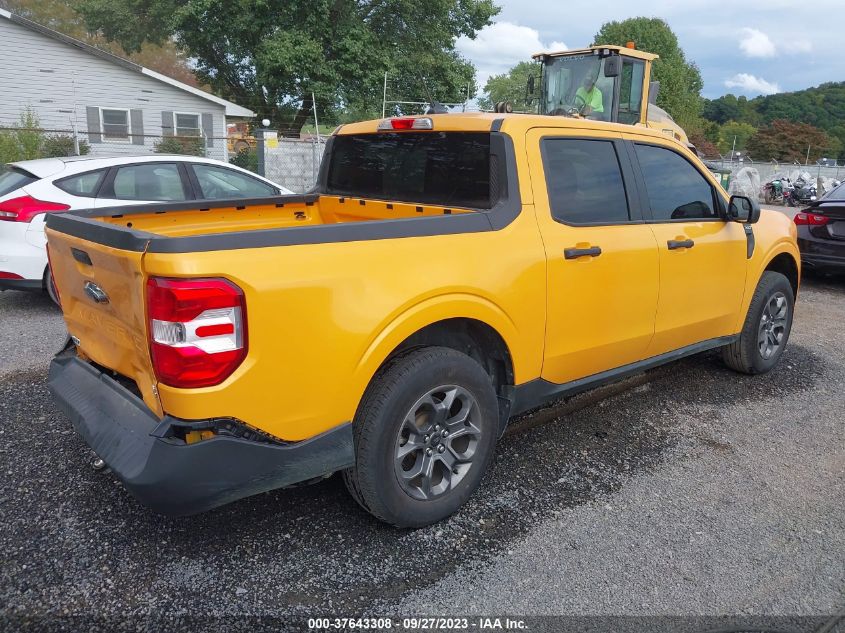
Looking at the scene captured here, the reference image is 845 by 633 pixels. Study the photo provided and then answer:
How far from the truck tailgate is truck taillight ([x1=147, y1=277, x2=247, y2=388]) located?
0.10 meters

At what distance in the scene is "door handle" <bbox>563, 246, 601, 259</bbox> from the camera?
3.31 meters

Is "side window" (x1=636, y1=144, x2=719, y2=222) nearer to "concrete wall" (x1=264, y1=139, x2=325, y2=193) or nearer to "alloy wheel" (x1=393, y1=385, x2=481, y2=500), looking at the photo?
"alloy wheel" (x1=393, y1=385, x2=481, y2=500)

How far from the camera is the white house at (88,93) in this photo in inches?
789

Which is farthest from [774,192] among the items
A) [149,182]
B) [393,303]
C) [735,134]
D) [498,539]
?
[735,134]

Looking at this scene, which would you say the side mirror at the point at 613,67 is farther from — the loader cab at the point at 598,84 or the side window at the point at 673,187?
the side window at the point at 673,187

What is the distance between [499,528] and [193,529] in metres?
1.40

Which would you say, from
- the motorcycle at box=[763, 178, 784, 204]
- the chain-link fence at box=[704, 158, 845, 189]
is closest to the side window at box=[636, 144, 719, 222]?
the motorcycle at box=[763, 178, 784, 204]

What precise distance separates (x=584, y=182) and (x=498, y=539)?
1.93m

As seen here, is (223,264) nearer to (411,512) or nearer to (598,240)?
(411,512)

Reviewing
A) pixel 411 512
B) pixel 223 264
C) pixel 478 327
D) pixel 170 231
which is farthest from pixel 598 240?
pixel 170 231

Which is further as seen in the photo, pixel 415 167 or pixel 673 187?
pixel 673 187

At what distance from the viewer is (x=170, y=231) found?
12.1ft

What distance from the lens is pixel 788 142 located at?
63062mm

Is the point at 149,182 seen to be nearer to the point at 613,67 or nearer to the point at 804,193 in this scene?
the point at 613,67
